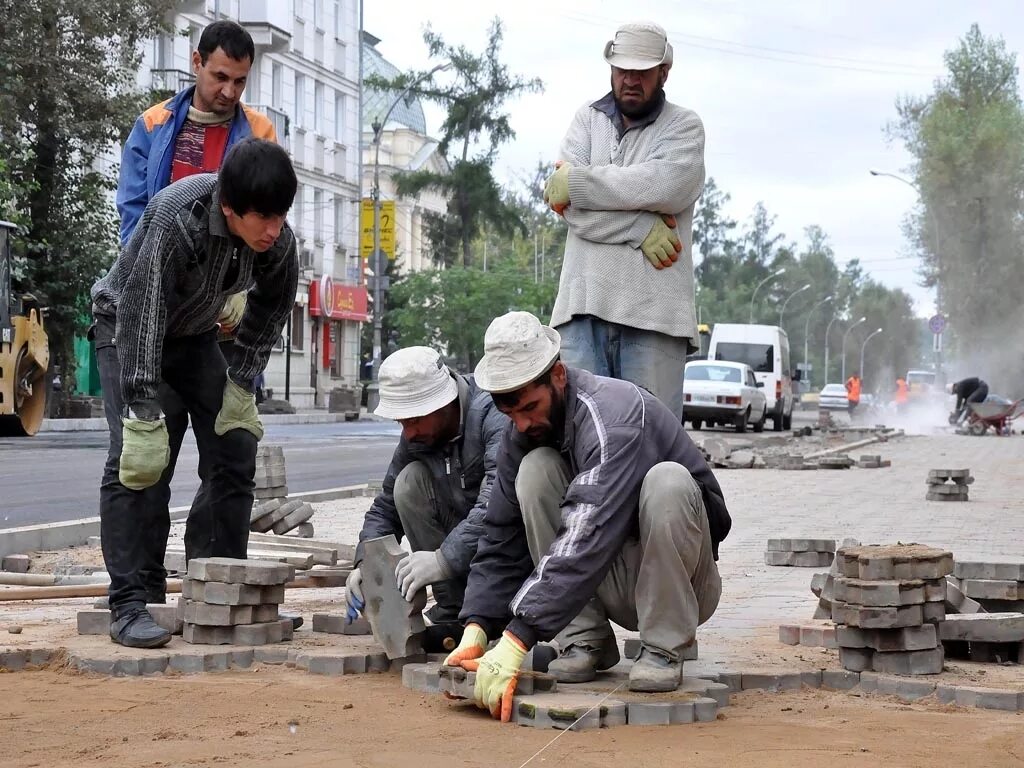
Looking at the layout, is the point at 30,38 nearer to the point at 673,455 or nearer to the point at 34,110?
the point at 34,110

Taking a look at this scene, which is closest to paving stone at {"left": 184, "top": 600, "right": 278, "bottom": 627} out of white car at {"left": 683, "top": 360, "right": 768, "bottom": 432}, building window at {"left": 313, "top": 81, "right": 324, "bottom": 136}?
white car at {"left": 683, "top": 360, "right": 768, "bottom": 432}

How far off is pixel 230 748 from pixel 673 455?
1647mm

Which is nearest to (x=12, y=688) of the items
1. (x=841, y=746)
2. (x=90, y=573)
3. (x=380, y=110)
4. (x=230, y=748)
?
(x=230, y=748)

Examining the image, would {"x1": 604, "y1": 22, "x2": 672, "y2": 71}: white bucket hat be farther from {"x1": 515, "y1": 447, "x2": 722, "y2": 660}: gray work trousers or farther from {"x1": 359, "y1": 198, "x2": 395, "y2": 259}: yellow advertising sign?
{"x1": 359, "y1": 198, "x2": 395, "y2": 259}: yellow advertising sign

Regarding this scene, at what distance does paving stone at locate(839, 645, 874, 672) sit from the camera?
16.2 ft

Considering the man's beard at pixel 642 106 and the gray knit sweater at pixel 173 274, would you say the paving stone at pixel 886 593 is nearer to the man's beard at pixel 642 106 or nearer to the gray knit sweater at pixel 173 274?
the man's beard at pixel 642 106

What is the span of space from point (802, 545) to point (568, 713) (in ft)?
14.7

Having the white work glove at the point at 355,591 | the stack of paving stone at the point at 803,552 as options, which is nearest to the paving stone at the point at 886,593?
the white work glove at the point at 355,591

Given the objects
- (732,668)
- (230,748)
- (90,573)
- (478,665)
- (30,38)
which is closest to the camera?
(230,748)

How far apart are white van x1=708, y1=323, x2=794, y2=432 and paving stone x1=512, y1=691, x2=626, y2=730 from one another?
36.1 meters

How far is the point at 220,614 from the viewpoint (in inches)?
209

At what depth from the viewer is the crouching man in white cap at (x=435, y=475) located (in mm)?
5066

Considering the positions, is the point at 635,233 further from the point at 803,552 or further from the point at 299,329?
the point at 299,329

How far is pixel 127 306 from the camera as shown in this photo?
17.2 feet
